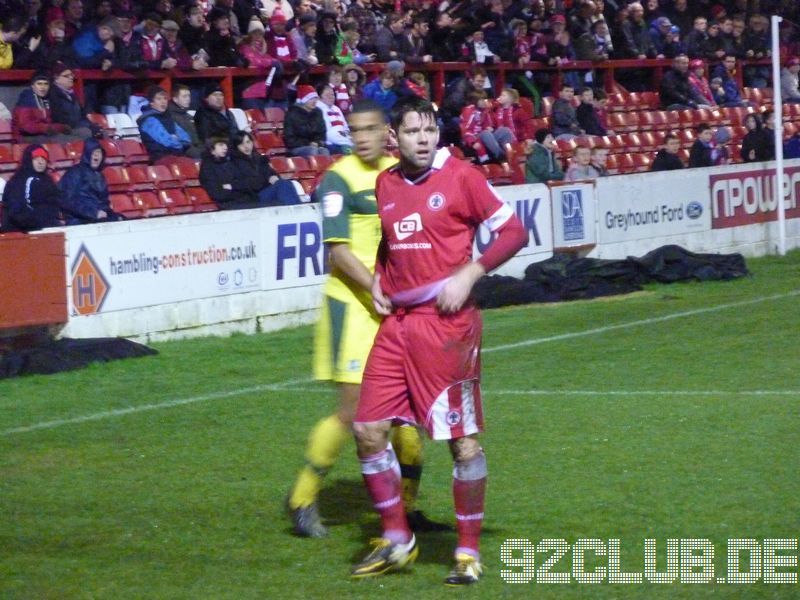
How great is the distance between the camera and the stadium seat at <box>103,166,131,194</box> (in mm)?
16500

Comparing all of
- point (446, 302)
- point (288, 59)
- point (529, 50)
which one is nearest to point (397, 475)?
point (446, 302)

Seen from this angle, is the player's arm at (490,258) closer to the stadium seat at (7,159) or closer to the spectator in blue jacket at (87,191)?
the spectator in blue jacket at (87,191)

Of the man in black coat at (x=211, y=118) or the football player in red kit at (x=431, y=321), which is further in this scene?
the man in black coat at (x=211, y=118)

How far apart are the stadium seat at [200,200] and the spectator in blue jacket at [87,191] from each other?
1.74 m

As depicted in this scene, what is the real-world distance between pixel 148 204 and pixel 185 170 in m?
0.89

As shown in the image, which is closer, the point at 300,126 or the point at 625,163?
the point at 300,126

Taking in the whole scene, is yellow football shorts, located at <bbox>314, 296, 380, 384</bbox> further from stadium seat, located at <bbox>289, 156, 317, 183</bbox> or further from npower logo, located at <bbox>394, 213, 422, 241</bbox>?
stadium seat, located at <bbox>289, 156, 317, 183</bbox>

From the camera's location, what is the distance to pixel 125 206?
1625 centimetres

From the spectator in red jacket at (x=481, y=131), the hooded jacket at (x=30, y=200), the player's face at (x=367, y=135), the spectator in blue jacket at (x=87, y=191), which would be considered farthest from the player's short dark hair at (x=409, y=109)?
the spectator in red jacket at (x=481, y=131)

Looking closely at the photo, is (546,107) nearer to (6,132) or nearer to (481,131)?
(481,131)

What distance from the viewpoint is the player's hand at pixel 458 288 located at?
17.3ft

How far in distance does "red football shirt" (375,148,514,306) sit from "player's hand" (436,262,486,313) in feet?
0.33

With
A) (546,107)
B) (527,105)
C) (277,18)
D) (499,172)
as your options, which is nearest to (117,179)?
(277,18)

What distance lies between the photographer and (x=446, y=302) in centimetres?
529
